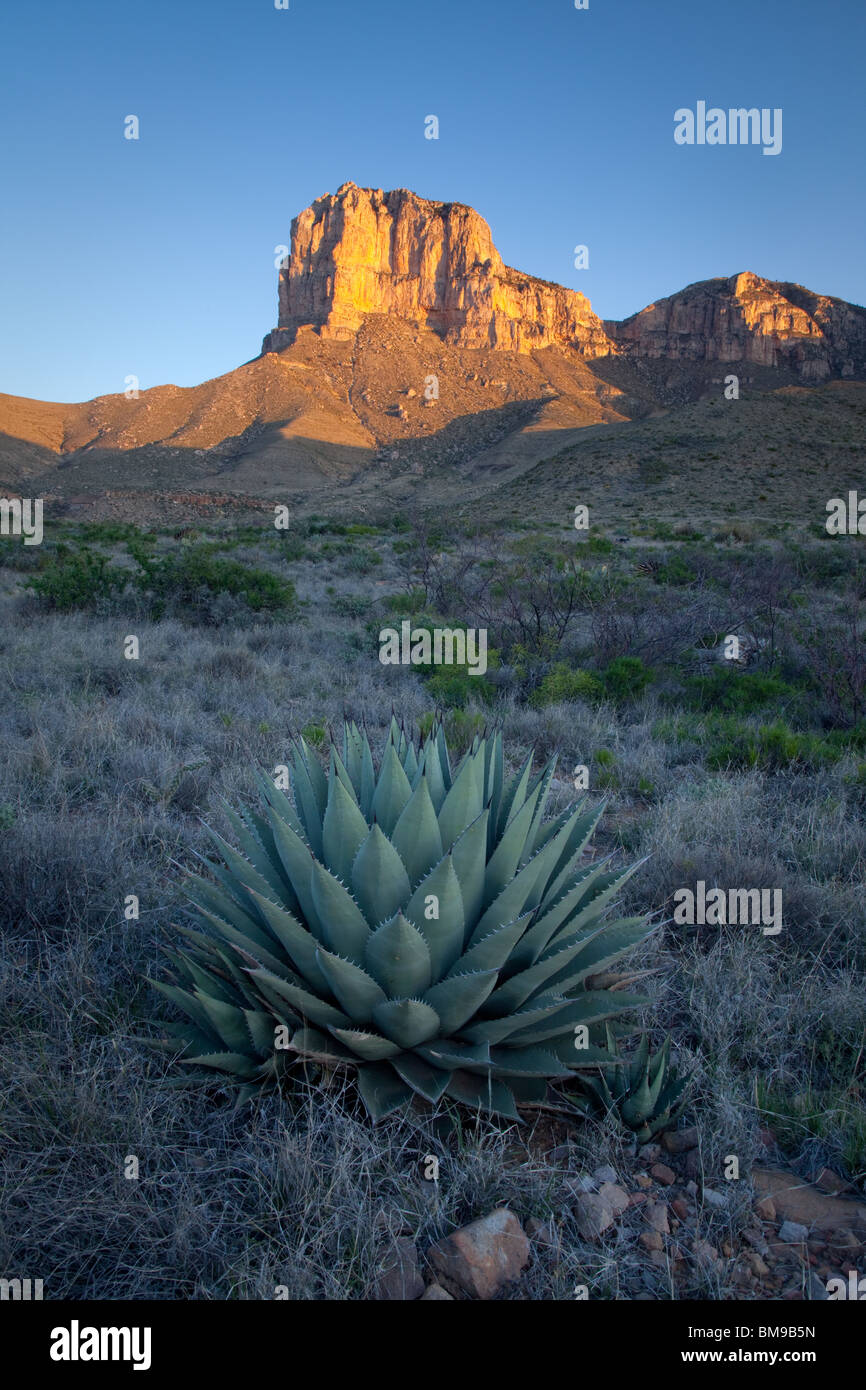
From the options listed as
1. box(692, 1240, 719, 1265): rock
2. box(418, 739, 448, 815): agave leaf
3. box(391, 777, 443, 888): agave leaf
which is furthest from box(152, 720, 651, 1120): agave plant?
box(692, 1240, 719, 1265): rock

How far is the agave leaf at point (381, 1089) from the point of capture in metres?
1.77

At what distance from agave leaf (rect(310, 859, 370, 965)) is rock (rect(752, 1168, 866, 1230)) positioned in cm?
114

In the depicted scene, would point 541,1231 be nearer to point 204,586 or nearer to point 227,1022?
point 227,1022

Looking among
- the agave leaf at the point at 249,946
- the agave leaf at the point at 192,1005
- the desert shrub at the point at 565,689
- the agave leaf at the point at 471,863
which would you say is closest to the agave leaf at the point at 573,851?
the agave leaf at the point at 471,863

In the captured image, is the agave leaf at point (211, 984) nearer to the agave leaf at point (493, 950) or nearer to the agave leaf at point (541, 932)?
the agave leaf at point (493, 950)

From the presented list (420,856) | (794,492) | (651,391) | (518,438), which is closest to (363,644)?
(420,856)

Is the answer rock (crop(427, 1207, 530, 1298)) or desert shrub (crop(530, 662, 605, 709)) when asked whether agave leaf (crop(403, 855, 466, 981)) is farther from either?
desert shrub (crop(530, 662, 605, 709))

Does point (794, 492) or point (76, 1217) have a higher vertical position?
point (794, 492)

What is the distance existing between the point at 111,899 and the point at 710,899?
8.19 feet

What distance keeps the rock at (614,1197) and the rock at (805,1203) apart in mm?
346

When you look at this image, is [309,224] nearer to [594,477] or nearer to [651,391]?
[651,391]

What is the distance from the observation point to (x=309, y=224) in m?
94.3
